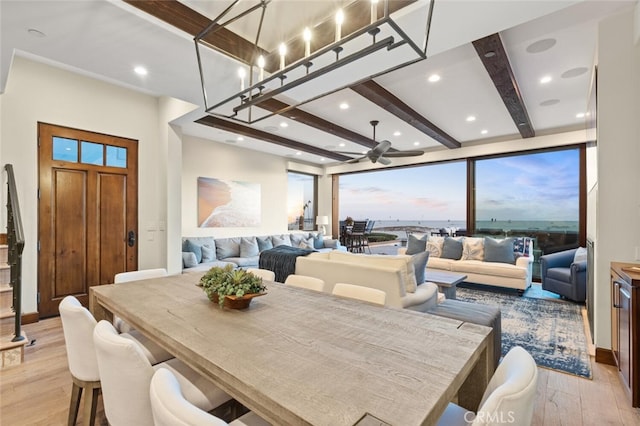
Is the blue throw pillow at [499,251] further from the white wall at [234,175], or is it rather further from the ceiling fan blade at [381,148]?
the white wall at [234,175]

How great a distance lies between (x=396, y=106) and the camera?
4184 mm

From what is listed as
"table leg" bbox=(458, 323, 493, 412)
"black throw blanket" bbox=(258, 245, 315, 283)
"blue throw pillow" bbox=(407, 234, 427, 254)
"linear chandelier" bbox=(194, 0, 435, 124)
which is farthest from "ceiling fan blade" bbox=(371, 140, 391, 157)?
"table leg" bbox=(458, 323, 493, 412)

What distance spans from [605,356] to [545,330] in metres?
0.79

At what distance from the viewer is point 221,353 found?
3.64 ft

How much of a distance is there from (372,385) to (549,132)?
6.57m

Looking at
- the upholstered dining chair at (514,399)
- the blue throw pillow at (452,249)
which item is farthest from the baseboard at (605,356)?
the blue throw pillow at (452,249)

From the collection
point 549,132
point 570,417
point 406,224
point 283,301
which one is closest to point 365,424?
point 283,301

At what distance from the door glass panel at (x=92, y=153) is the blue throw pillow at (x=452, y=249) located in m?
6.07

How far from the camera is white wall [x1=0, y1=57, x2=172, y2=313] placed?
11.2ft

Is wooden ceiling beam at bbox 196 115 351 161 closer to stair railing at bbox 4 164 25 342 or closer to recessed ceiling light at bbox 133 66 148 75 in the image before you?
recessed ceiling light at bbox 133 66 148 75

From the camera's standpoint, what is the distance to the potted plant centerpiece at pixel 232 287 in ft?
5.36

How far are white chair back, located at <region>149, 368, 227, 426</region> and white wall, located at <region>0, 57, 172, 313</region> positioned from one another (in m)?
3.97

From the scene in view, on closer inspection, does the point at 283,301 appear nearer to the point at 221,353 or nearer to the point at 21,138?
the point at 221,353

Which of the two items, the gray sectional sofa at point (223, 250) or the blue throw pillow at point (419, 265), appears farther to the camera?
the gray sectional sofa at point (223, 250)
